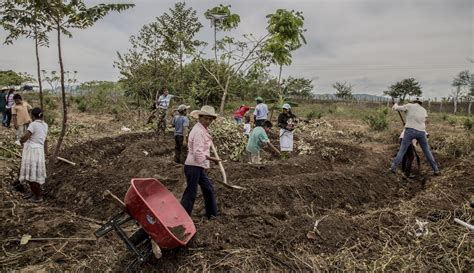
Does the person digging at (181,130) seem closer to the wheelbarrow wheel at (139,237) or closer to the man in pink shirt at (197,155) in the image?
the man in pink shirt at (197,155)

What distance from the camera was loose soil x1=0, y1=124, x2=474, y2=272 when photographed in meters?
3.89

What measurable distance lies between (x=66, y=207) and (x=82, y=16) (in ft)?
10.1

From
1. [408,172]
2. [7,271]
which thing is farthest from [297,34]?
[7,271]

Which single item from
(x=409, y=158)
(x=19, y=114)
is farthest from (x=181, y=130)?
(x=409, y=158)

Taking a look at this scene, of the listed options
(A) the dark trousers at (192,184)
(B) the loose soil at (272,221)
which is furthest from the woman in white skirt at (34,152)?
(A) the dark trousers at (192,184)

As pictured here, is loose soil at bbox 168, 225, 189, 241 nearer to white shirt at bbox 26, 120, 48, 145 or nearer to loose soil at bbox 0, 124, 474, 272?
loose soil at bbox 0, 124, 474, 272

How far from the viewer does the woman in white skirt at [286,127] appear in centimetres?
871

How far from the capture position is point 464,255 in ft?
13.4

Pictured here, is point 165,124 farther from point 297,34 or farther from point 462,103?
point 462,103

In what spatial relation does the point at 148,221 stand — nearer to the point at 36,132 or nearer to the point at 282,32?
the point at 36,132

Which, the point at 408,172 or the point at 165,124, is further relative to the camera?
the point at 165,124

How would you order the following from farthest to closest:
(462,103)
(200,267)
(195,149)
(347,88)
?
(347,88) < (462,103) < (195,149) < (200,267)

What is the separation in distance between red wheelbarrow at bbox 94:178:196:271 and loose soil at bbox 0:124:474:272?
0.14 m

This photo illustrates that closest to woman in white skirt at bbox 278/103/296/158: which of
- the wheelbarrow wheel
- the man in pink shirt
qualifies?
the man in pink shirt
